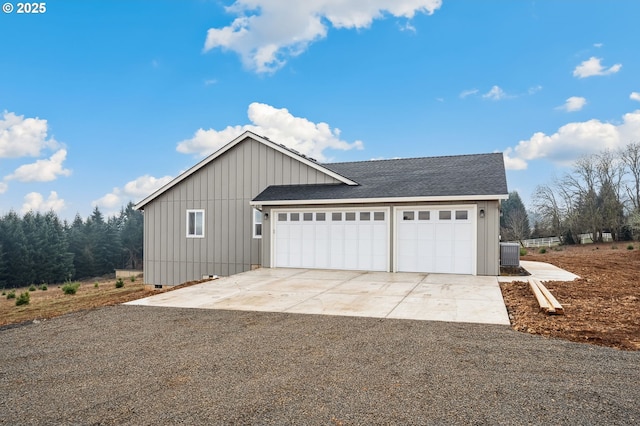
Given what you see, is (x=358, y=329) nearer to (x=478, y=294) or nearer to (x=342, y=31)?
(x=478, y=294)

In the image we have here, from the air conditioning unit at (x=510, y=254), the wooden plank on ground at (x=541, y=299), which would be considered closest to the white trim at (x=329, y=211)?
the air conditioning unit at (x=510, y=254)

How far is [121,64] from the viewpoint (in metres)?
16.1

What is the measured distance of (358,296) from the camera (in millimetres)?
8500

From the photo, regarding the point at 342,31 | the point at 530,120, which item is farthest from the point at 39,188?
the point at 530,120

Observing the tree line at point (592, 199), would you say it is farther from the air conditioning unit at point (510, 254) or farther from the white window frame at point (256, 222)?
the white window frame at point (256, 222)

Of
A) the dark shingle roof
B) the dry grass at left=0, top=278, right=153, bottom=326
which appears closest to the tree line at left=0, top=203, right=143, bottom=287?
the dry grass at left=0, top=278, right=153, bottom=326

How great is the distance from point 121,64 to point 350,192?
36.5ft

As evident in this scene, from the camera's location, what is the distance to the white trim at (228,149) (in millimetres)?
14367

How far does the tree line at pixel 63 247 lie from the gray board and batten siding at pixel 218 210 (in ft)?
133

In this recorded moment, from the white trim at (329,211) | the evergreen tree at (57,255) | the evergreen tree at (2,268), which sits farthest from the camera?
the evergreen tree at (57,255)

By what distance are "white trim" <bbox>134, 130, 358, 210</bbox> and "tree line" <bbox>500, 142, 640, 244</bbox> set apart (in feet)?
85.5

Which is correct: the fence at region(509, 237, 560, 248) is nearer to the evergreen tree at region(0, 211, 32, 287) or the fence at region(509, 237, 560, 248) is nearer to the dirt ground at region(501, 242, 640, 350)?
the dirt ground at region(501, 242, 640, 350)

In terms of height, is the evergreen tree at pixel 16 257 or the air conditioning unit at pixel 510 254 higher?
the air conditioning unit at pixel 510 254

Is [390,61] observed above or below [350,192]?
above
